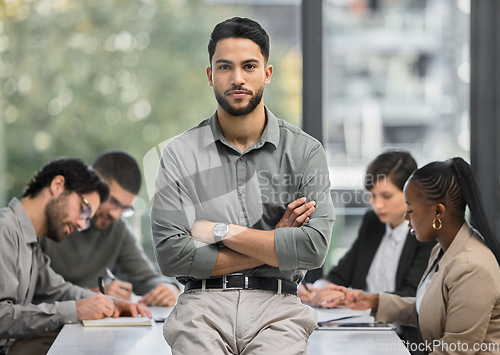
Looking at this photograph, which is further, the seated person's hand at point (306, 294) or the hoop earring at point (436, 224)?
the seated person's hand at point (306, 294)

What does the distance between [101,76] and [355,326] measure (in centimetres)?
249

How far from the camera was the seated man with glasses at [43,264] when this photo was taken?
2834mm

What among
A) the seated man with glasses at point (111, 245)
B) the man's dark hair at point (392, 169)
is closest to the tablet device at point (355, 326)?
the man's dark hair at point (392, 169)

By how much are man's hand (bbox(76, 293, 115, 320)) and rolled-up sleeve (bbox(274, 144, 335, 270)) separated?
1.05 m

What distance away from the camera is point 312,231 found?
2143mm

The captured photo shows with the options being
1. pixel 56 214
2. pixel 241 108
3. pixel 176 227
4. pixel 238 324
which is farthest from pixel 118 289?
pixel 241 108

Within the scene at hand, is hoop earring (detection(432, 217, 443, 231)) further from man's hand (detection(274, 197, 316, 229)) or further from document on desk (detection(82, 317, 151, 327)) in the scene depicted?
document on desk (detection(82, 317, 151, 327))

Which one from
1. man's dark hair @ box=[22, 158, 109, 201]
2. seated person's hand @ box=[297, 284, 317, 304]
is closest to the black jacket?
seated person's hand @ box=[297, 284, 317, 304]

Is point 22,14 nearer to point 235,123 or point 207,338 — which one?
point 235,123

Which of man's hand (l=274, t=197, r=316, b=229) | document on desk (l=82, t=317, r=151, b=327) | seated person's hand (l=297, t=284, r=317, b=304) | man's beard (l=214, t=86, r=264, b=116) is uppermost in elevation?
man's beard (l=214, t=86, r=264, b=116)

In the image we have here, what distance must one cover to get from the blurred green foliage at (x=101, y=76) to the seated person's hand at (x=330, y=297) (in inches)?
61.1

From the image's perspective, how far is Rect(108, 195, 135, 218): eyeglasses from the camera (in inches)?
148

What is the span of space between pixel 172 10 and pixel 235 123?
8.05 ft

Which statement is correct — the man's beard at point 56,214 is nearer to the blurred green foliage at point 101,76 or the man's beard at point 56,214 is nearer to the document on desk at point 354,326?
the document on desk at point 354,326
